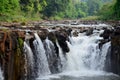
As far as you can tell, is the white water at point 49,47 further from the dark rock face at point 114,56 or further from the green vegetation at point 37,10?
the green vegetation at point 37,10

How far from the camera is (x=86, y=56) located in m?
37.1

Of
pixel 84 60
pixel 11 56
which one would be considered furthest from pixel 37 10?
pixel 11 56

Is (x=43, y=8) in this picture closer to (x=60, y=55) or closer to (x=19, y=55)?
(x=60, y=55)

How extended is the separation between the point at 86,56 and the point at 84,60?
58 centimetres

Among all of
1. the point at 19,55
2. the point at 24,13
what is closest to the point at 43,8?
the point at 24,13

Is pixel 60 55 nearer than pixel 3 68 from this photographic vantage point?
No

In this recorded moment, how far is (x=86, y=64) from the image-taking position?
36438mm

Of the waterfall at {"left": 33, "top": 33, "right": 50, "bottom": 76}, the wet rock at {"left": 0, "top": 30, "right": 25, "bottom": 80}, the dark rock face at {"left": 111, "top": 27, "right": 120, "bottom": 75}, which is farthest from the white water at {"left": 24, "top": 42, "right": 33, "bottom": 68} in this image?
the dark rock face at {"left": 111, "top": 27, "right": 120, "bottom": 75}

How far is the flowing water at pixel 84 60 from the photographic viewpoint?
32.5 metres

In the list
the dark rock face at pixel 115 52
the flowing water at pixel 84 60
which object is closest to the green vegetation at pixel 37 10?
the flowing water at pixel 84 60

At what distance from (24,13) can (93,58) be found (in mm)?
54941

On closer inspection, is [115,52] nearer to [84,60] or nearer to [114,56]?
[114,56]

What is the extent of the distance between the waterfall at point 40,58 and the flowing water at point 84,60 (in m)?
0.92

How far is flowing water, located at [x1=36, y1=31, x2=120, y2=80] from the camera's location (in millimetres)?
32500
